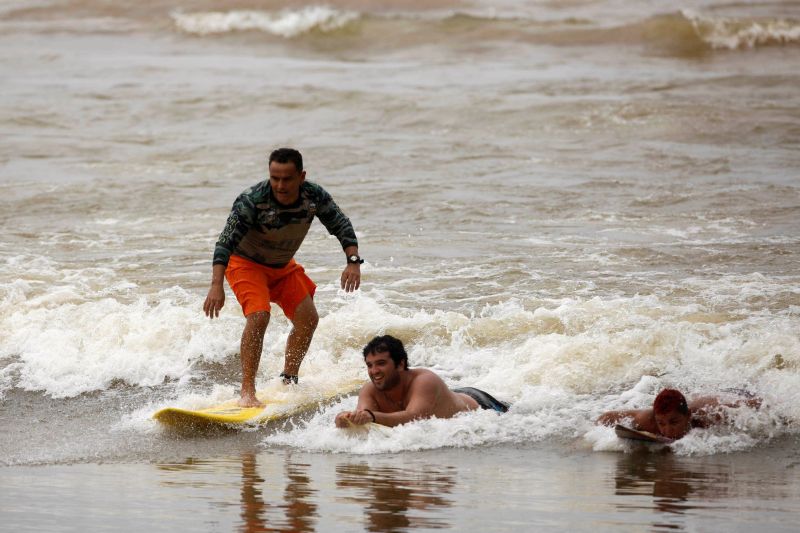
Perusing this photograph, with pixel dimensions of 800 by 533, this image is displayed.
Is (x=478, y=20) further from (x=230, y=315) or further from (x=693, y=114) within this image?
(x=230, y=315)

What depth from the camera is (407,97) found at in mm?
23047

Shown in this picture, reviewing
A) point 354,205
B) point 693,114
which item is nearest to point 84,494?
point 354,205

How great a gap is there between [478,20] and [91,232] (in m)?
18.6

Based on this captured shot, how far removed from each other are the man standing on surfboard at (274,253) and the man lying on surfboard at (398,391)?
61cm

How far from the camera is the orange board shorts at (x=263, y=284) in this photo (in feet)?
25.6

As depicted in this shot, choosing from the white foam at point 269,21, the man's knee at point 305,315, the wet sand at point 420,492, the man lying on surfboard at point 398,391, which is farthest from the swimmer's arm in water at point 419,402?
the white foam at point 269,21

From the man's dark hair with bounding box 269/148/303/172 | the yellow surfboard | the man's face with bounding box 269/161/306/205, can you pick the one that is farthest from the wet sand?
the man's dark hair with bounding box 269/148/303/172

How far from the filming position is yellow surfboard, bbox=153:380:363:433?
24.6 feet

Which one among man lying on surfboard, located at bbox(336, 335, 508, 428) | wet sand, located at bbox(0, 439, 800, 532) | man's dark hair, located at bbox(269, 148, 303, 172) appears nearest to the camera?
A: wet sand, located at bbox(0, 439, 800, 532)

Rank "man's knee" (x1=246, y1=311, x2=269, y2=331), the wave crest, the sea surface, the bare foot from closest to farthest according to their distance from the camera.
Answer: the sea surface → "man's knee" (x1=246, y1=311, x2=269, y2=331) → the bare foot → the wave crest

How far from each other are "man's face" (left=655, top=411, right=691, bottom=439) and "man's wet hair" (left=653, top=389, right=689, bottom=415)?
0.8 inches

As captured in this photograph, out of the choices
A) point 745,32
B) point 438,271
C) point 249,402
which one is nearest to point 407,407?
point 249,402

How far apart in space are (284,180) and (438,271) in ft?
15.8

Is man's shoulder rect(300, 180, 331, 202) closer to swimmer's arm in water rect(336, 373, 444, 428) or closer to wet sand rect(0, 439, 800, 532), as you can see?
swimmer's arm in water rect(336, 373, 444, 428)
